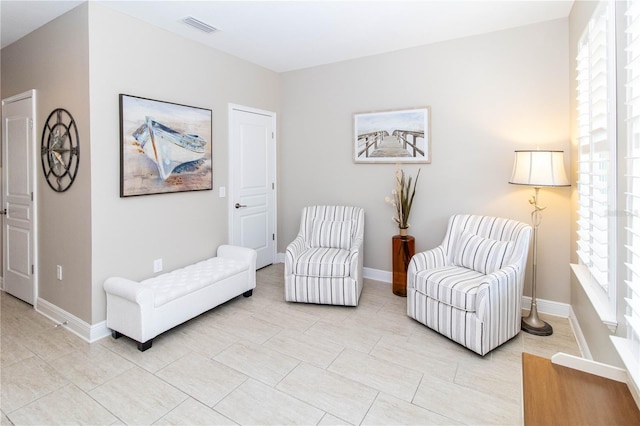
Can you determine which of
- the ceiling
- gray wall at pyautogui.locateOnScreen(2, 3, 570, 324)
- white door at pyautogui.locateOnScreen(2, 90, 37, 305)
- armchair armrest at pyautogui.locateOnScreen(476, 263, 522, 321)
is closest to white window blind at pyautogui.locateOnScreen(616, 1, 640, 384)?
armchair armrest at pyautogui.locateOnScreen(476, 263, 522, 321)

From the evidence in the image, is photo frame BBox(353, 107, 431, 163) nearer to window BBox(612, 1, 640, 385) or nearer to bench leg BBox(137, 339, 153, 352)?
window BBox(612, 1, 640, 385)

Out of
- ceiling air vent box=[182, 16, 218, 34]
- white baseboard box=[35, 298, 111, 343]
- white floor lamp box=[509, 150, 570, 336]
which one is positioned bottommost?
white baseboard box=[35, 298, 111, 343]

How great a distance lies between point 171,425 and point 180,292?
3.87 ft

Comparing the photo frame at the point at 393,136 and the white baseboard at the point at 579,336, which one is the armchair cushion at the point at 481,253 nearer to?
the white baseboard at the point at 579,336

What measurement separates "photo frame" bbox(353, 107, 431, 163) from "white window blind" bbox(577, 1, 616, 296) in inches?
58.5

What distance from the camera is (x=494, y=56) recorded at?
136 inches

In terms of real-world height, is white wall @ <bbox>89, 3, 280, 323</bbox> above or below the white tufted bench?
above

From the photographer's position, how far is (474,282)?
110 inches

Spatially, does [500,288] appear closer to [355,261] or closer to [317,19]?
[355,261]

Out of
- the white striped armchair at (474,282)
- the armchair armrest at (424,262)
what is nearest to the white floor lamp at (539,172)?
the white striped armchair at (474,282)

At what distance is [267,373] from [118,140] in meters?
2.23

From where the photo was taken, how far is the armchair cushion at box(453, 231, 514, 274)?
2.93m

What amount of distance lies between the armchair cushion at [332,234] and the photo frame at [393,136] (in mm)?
833

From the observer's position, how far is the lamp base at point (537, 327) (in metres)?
2.92
